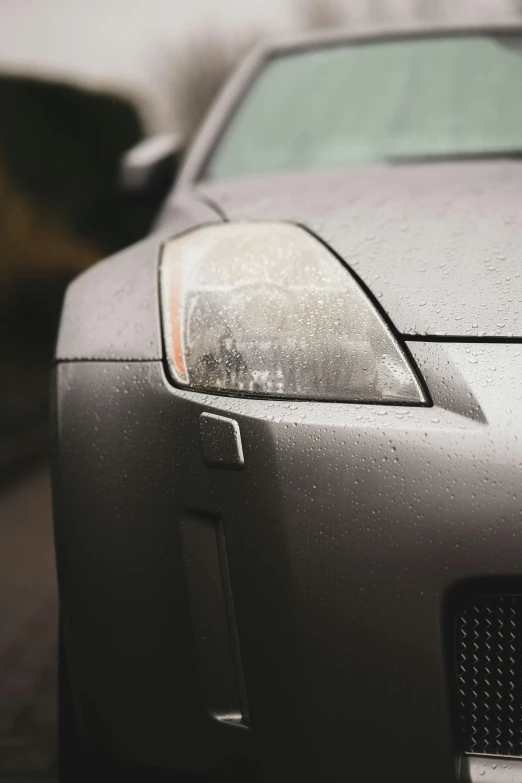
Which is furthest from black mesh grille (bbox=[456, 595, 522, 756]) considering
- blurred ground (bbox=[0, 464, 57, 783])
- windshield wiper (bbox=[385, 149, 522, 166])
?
windshield wiper (bbox=[385, 149, 522, 166])

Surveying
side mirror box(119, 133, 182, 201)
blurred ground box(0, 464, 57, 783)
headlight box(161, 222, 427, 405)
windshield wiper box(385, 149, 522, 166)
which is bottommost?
blurred ground box(0, 464, 57, 783)

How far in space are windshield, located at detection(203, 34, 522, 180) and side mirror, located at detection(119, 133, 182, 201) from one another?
0.17 metres

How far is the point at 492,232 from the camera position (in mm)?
1515

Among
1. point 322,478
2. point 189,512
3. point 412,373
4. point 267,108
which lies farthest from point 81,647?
point 267,108

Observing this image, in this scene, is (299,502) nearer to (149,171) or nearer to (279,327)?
(279,327)

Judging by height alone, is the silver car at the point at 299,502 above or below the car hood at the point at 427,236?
below

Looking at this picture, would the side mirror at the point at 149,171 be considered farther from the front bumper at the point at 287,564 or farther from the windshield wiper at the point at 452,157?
the front bumper at the point at 287,564

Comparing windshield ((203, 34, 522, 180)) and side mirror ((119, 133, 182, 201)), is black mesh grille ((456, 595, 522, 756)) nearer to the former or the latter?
windshield ((203, 34, 522, 180))

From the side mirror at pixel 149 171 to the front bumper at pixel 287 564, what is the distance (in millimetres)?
1344

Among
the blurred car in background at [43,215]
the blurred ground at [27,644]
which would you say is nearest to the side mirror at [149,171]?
the blurred ground at [27,644]

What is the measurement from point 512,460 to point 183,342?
0.52 m

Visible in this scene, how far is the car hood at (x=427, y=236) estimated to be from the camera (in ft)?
4.44

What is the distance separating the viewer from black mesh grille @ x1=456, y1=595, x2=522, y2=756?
123 cm

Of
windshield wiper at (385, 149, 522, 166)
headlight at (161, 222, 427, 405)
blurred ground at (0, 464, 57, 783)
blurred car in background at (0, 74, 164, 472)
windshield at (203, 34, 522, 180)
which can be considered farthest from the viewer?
blurred car in background at (0, 74, 164, 472)
